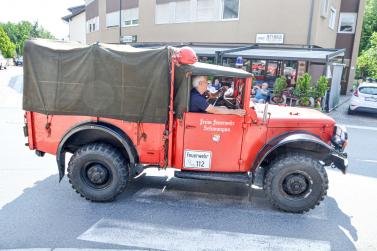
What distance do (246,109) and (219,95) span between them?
0.61 m

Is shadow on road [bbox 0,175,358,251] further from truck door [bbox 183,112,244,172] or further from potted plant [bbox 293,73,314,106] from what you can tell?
potted plant [bbox 293,73,314,106]

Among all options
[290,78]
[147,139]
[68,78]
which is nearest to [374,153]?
[147,139]

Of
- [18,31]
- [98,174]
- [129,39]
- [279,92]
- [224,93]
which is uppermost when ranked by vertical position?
[18,31]

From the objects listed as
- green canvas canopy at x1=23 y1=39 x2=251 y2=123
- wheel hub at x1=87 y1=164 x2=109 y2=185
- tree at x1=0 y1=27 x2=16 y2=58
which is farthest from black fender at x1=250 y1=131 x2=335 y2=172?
tree at x1=0 y1=27 x2=16 y2=58

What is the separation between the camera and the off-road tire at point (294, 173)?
4.51 meters

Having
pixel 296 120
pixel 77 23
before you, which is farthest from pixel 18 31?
pixel 296 120

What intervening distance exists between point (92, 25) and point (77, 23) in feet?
32.2

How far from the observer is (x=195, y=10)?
822 inches

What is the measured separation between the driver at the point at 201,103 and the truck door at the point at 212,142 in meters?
0.07

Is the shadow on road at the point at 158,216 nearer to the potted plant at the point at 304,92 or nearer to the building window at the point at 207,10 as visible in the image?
the potted plant at the point at 304,92

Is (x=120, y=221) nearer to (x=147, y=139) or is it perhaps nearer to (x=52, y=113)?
(x=147, y=139)

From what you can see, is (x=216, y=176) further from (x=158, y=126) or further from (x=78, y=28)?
(x=78, y=28)

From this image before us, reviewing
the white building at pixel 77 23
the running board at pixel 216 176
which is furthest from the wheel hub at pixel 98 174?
the white building at pixel 77 23

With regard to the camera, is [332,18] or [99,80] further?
[332,18]
